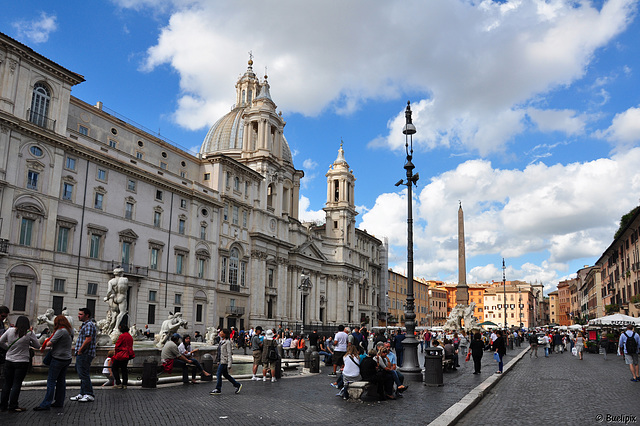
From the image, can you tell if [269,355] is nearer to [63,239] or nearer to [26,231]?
[26,231]

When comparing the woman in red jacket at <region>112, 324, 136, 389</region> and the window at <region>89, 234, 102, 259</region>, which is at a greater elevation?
the window at <region>89, 234, 102, 259</region>

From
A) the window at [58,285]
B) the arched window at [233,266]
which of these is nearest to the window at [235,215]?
the arched window at [233,266]

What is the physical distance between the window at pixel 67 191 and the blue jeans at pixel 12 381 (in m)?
25.2

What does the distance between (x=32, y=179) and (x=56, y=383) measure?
23918mm

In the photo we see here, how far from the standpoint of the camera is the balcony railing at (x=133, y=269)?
34.6 meters

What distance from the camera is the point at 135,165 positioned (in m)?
37.2

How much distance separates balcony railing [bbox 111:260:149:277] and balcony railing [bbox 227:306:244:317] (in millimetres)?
10916

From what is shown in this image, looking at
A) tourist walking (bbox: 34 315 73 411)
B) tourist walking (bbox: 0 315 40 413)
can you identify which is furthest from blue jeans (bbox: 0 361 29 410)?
tourist walking (bbox: 34 315 73 411)

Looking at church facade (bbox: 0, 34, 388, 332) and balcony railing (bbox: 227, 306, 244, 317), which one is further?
balcony railing (bbox: 227, 306, 244, 317)

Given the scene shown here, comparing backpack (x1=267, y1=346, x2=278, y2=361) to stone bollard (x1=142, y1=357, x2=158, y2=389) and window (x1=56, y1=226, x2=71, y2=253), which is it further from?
window (x1=56, y1=226, x2=71, y2=253)

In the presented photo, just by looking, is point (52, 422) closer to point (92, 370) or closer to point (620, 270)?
point (92, 370)

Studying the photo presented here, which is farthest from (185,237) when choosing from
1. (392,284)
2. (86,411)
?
(392,284)

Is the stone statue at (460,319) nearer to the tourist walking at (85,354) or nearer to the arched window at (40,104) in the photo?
the arched window at (40,104)

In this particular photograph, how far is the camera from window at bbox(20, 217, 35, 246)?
94.4ft
